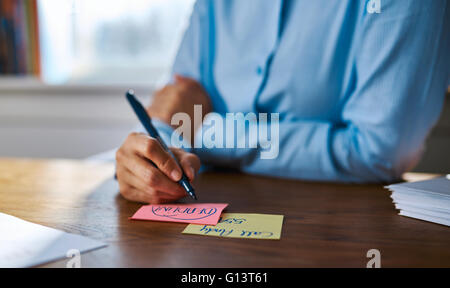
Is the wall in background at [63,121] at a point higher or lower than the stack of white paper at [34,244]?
lower

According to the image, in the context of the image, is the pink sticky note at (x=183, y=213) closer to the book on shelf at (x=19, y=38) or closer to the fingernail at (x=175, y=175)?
the fingernail at (x=175, y=175)

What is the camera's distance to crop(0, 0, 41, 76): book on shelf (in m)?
1.80

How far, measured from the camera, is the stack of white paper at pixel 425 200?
508mm

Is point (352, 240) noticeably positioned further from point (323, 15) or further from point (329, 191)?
point (323, 15)

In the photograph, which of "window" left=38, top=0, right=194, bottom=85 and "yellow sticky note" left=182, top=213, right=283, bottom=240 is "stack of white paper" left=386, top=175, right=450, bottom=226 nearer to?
"yellow sticky note" left=182, top=213, right=283, bottom=240

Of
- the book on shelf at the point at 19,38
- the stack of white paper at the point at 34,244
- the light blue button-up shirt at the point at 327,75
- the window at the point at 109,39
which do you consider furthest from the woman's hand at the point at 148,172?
the book on shelf at the point at 19,38

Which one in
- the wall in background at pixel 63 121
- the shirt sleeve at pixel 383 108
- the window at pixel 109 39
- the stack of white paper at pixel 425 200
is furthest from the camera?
the window at pixel 109 39

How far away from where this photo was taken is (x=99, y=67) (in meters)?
1.94

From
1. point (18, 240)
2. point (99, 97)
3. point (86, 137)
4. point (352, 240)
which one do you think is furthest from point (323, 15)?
point (86, 137)

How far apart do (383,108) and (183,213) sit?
1.42ft

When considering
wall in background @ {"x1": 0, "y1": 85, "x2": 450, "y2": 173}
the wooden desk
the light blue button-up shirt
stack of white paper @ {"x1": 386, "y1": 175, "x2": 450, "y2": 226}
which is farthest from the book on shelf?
stack of white paper @ {"x1": 386, "y1": 175, "x2": 450, "y2": 226}

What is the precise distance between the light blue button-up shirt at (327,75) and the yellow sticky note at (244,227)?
0.30m

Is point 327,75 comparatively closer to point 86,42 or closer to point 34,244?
point 34,244

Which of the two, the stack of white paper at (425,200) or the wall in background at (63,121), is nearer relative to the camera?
the stack of white paper at (425,200)
